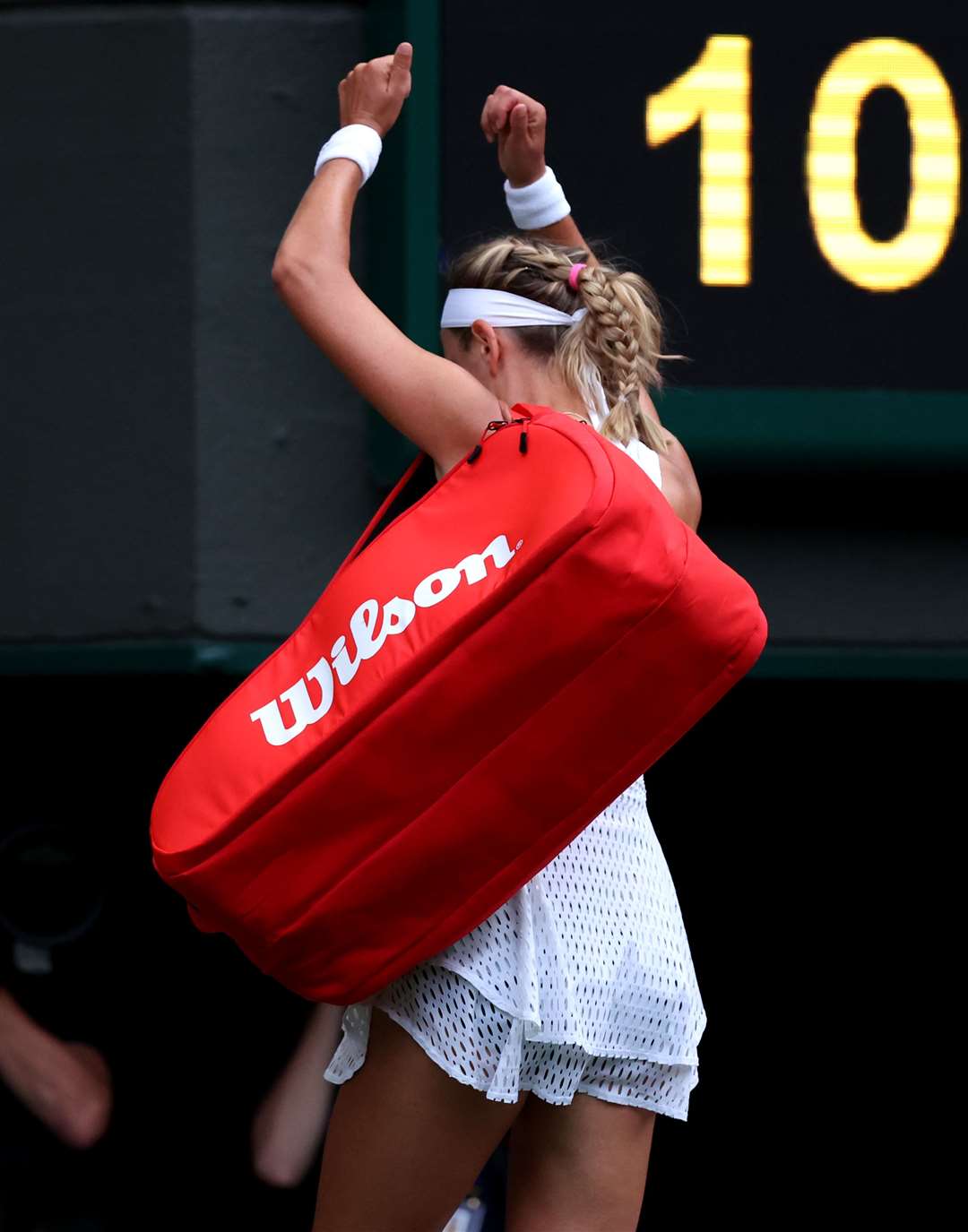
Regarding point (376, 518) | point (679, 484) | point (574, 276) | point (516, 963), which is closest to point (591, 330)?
point (574, 276)

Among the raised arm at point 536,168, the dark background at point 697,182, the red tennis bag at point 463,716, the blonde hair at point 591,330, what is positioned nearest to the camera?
the red tennis bag at point 463,716

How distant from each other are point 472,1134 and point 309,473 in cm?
151

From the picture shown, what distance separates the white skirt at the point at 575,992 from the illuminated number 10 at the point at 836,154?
3.90 feet

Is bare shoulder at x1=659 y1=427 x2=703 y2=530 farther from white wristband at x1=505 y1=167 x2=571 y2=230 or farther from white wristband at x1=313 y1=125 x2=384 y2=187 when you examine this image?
white wristband at x1=313 y1=125 x2=384 y2=187

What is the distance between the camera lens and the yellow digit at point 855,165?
2896mm

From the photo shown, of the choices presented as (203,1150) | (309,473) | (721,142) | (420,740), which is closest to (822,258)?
(721,142)

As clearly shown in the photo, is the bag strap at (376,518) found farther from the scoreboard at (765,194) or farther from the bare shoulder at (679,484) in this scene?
the scoreboard at (765,194)

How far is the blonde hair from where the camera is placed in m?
2.08

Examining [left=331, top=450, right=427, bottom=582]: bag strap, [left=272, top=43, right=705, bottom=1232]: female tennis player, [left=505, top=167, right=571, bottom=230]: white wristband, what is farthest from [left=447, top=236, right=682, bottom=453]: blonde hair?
[left=505, top=167, right=571, bottom=230]: white wristband

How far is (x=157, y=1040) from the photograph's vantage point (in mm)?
3727

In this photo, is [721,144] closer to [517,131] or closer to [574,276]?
[517,131]

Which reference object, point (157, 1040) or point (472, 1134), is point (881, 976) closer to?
point (157, 1040)

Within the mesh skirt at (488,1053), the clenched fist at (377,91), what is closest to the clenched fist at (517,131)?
the clenched fist at (377,91)

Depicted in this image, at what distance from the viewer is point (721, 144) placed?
9.43 ft
